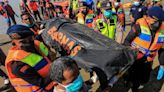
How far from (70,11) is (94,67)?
787 cm

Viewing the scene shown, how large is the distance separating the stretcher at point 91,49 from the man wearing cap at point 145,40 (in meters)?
0.26

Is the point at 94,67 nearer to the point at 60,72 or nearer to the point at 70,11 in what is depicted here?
the point at 60,72

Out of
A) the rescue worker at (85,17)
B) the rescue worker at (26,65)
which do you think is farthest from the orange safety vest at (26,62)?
the rescue worker at (85,17)

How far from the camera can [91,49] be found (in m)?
4.71

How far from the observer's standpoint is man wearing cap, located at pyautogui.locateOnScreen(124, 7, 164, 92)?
15.0 ft

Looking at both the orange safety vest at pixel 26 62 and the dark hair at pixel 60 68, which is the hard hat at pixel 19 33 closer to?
the orange safety vest at pixel 26 62

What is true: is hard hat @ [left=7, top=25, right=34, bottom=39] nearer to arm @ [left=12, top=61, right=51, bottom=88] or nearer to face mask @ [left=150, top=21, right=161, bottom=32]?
arm @ [left=12, top=61, right=51, bottom=88]

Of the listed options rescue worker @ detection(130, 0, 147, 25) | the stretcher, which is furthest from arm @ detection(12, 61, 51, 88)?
rescue worker @ detection(130, 0, 147, 25)

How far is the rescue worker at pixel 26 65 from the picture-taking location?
305 cm

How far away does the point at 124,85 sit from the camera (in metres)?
6.11

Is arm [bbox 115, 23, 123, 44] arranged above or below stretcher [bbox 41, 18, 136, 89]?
below

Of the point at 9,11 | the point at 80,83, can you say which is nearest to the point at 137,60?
the point at 80,83

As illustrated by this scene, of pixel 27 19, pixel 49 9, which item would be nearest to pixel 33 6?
pixel 49 9

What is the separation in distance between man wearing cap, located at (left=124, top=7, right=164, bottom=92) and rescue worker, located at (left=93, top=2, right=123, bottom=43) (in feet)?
3.35
